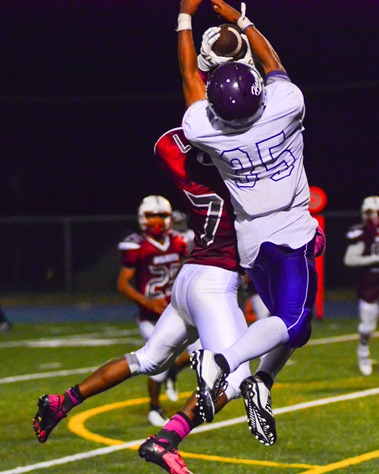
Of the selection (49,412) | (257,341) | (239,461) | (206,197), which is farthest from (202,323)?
(239,461)

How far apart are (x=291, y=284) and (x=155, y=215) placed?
4.52 m

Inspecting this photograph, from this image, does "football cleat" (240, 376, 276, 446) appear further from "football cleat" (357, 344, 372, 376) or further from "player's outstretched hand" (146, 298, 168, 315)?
"football cleat" (357, 344, 372, 376)

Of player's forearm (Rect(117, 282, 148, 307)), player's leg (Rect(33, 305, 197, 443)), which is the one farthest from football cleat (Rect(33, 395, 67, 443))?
player's forearm (Rect(117, 282, 148, 307))

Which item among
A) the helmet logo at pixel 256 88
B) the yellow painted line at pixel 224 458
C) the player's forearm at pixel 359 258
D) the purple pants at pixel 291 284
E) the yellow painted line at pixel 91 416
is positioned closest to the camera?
the helmet logo at pixel 256 88

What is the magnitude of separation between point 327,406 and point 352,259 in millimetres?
2610

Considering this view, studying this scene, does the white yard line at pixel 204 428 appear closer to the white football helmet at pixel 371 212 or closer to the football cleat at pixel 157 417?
the football cleat at pixel 157 417

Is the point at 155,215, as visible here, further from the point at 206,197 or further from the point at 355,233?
the point at 206,197

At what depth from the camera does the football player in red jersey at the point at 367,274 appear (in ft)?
40.2

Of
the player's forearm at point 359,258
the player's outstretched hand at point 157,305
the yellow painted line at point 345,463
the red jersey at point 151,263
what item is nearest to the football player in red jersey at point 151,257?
the red jersey at point 151,263

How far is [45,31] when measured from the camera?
3234 centimetres

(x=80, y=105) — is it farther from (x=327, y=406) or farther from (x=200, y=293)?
(x=200, y=293)

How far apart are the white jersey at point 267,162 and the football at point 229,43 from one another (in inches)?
10.3

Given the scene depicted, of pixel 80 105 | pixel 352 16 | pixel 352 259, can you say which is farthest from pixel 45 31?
pixel 352 259

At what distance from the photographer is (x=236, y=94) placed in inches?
204
